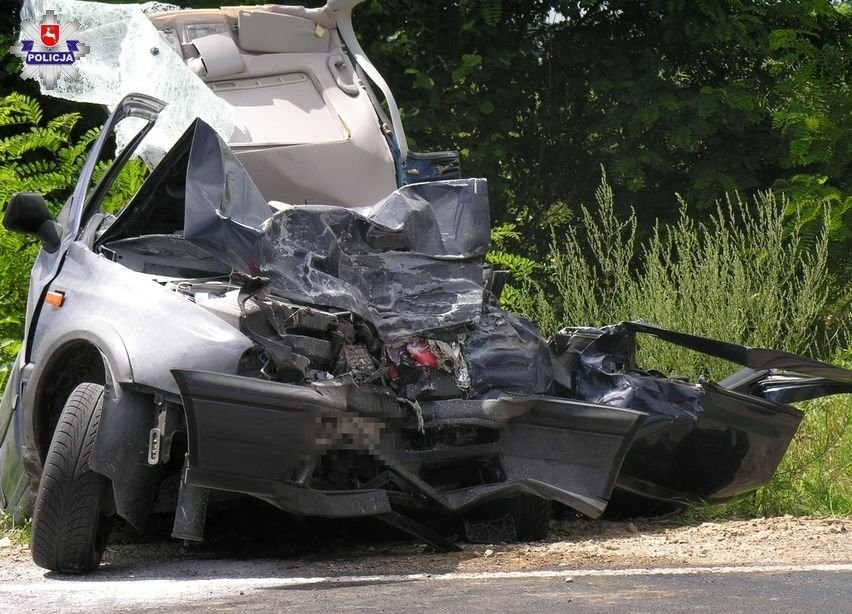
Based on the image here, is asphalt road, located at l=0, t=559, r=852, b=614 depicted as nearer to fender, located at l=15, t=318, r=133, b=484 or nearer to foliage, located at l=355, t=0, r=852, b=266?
fender, located at l=15, t=318, r=133, b=484

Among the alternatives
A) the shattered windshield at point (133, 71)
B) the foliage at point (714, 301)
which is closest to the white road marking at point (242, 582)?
the shattered windshield at point (133, 71)

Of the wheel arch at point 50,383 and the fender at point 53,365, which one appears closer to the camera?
the fender at point 53,365

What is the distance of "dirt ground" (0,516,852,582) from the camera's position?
5.11 meters

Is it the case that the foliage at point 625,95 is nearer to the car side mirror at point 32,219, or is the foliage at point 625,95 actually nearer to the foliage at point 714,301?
the foliage at point 714,301

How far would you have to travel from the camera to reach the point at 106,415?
4.78 m

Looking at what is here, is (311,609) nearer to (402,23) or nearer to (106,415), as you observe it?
(106,415)

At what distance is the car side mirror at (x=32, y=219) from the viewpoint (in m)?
5.67

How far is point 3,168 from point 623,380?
495cm

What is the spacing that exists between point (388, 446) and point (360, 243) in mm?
999

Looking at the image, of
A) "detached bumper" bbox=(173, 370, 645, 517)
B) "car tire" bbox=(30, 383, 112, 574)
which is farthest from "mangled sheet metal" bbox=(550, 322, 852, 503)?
"car tire" bbox=(30, 383, 112, 574)

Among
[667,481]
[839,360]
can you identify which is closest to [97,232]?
[667,481]

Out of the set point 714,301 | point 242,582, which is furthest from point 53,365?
point 714,301
